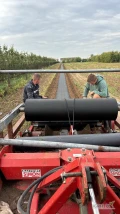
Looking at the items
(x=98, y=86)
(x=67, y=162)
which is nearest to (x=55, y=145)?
(x=67, y=162)

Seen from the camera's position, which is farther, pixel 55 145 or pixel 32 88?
pixel 32 88

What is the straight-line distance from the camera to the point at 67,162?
2.35 metres

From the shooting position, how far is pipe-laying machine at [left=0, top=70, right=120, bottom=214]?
5.98ft

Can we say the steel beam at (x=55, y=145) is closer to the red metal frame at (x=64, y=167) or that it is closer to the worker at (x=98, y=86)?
→ the red metal frame at (x=64, y=167)

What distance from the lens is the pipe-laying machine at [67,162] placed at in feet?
5.98

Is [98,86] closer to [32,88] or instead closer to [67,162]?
[32,88]

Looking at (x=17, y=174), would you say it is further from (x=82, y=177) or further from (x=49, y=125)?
(x=49, y=125)

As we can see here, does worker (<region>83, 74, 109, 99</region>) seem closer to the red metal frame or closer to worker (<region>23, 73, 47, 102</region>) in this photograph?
worker (<region>23, 73, 47, 102</region>)

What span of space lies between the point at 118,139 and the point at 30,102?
1.40 m

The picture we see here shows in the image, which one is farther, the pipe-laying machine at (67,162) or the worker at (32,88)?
the worker at (32,88)

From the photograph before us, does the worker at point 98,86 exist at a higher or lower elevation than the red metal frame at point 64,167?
higher

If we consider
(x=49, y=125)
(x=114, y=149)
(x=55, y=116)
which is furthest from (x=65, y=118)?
(x=114, y=149)

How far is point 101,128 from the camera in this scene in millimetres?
4445

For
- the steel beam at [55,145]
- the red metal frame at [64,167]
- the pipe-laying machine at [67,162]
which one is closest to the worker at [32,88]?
the pipe-laying machine at [67,162]
